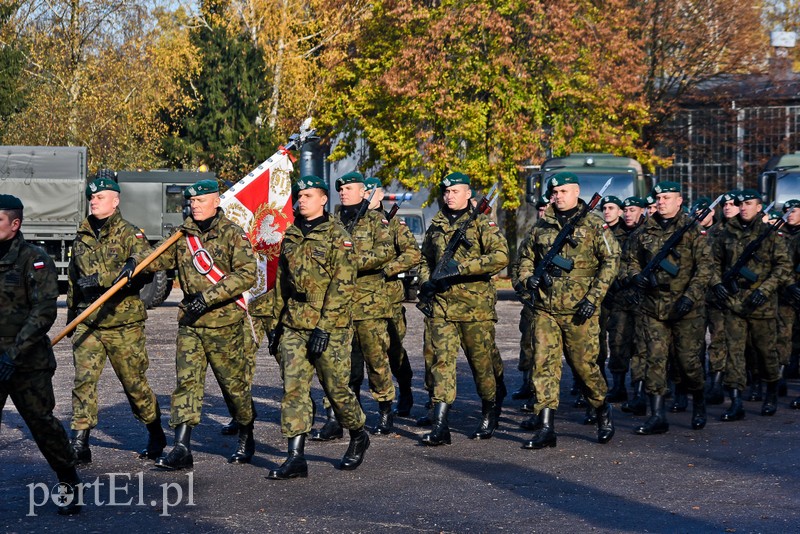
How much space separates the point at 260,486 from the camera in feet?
25.8

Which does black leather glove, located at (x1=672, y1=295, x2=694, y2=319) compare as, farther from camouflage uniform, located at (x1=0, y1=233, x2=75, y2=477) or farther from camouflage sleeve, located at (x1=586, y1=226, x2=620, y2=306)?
camouflage uniform, located at (x1=0, y1=233, x2=75, y2=477)

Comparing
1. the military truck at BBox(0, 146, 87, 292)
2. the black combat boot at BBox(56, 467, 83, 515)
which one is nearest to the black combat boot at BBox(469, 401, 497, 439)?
the black combat boot at BBox(56, 467, 83, 515)

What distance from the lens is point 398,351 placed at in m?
11.0

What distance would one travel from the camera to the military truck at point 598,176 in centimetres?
2367

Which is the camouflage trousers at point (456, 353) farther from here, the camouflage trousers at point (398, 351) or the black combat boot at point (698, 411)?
the black combat boot at point (698, 411)

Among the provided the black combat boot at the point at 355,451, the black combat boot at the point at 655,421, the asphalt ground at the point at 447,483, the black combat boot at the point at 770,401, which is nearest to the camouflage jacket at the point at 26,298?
the asphalt ground at the point at 447,483

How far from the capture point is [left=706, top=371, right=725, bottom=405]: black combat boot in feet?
39.1

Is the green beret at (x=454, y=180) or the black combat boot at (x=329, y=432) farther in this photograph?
the green beret at (x=454, y=180)

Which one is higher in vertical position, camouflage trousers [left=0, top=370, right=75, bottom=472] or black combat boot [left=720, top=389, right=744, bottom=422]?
camouflage trousers [left=0, top=370, right=75, bottom=472]

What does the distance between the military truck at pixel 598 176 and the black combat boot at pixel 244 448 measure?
610 inches

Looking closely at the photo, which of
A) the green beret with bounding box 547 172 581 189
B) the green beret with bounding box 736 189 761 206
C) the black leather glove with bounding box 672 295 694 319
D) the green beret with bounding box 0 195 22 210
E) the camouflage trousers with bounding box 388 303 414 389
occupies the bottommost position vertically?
the camouflage trousers with bounding box 388 303 414 389

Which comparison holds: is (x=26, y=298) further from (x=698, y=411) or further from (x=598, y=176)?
(x=598, y=176)

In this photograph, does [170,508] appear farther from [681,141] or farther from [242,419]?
[681,141]

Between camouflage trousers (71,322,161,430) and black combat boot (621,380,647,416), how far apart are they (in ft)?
14.8
